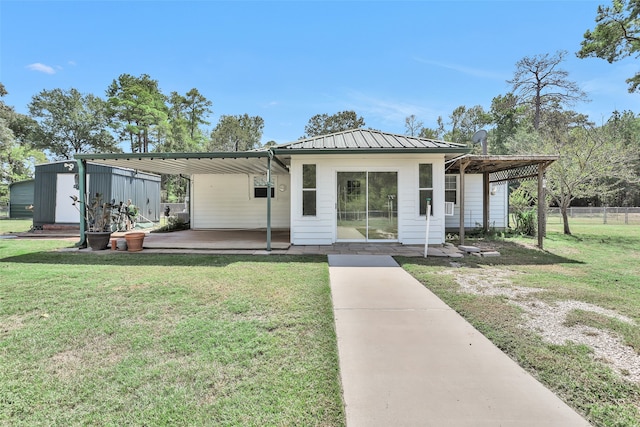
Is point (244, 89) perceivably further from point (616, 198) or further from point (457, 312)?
point (616, 198)

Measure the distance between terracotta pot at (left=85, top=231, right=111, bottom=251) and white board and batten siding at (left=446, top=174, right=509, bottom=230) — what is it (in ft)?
38.4

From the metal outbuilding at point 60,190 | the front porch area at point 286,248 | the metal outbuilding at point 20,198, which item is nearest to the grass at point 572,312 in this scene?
the front porch area at point 286,248

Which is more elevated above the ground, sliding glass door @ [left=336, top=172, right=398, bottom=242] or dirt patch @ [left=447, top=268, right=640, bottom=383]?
sliding glass door @ [left=336, top=172, right=398, bottom=242]

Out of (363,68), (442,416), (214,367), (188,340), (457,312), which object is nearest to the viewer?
(442,416)

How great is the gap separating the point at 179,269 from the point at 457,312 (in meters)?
4.84

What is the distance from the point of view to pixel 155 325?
3.21 metres

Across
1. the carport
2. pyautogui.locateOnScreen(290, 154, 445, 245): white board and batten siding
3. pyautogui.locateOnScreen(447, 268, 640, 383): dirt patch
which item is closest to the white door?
the carport

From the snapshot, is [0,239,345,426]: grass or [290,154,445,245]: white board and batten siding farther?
[290,154,445,245]: white board and batten siding

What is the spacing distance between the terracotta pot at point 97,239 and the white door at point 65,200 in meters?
6.86

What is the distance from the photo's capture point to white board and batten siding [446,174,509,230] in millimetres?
12688

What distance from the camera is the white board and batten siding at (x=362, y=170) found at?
8.45 metres

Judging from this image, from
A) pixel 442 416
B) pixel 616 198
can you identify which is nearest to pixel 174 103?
pixel 442 416

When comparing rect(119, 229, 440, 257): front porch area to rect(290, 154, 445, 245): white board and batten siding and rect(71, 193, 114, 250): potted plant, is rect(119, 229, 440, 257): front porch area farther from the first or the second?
rect(71, 193, 114, 250): potted plant

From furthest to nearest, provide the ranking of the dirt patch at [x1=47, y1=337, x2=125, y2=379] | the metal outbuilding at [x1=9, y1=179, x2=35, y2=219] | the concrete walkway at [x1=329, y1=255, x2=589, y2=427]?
the metal outbuilding at [x1=9, y1=179, x2=35, y2=219], the dirt patch at [x1=47, y1=337, x2=125, y2=379], the concrete walkway at [x1=329, y1=255, x2=589, y2=427]
